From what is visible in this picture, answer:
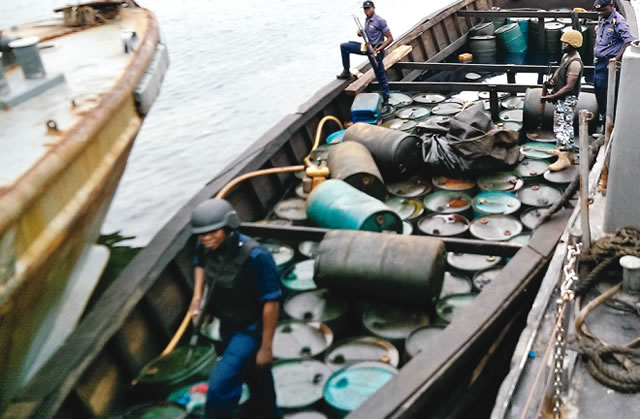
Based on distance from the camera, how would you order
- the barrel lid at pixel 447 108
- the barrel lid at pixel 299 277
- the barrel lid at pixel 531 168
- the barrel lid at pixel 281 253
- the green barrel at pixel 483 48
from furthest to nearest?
Answer: 1. the green barrel at pixel 483 48
2. the barrel lid at pixel 447 108
3. the barrel lid at pixel 531 168
4. the barrel lid at pixel 281 253
5. the barrel lid at pixel 299 277

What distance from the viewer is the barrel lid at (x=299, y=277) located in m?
6.38

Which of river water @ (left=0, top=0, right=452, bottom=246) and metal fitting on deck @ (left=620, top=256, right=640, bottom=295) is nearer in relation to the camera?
metal fitting on deck @ (left=620, top=256, right=640, bottom=295)

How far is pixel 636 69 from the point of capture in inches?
171

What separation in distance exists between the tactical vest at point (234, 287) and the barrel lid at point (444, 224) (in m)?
3.47

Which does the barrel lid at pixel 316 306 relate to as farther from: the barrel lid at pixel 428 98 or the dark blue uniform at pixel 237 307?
the barrel lid at pixel 428 98

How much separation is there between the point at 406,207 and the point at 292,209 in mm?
1563

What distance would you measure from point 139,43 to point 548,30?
14349 mm

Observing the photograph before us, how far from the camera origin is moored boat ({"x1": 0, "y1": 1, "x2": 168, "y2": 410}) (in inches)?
163

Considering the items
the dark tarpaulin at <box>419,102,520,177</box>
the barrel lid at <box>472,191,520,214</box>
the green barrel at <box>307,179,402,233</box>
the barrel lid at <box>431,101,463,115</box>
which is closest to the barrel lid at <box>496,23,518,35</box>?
the barrel lid at <box>431,101,463,115</box>

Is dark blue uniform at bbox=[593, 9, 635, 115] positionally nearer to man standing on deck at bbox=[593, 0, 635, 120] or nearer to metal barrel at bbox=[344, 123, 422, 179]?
man standing on deck at bbox=[593, 0, 635, 120]

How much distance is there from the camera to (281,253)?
709 centimetres

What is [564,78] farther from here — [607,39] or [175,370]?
[175,370]

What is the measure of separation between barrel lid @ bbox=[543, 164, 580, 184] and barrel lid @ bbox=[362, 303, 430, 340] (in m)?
3.42

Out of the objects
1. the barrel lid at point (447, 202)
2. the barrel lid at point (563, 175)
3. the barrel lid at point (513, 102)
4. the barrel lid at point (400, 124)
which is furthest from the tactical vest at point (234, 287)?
the barrel lid at point (513, 102)
